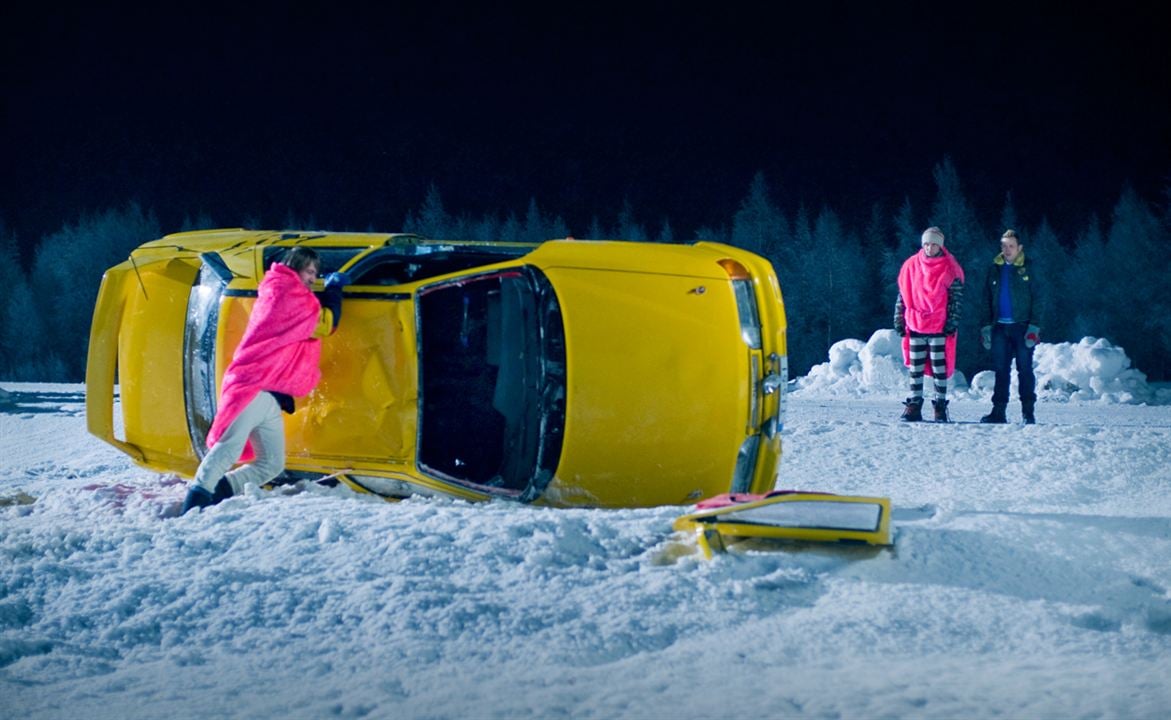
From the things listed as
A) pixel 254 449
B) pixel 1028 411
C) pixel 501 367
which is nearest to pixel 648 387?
pixel 501 367

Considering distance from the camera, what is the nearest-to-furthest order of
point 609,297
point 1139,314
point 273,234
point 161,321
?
point 609,297
point 161,321
point 273,234
point 1139,314

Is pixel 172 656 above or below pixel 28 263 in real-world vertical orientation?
below

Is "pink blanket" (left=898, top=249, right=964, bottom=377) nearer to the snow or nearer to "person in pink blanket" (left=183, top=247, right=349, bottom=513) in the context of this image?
the snow

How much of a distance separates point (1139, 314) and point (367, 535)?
38271 mm

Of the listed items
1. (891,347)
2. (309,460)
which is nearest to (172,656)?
(309,460)

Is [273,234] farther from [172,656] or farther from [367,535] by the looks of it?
[172,656]

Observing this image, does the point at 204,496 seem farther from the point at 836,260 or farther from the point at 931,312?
the point at 836,260

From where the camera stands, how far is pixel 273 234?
6.23 m

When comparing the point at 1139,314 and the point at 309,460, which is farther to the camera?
the point at 1139,314

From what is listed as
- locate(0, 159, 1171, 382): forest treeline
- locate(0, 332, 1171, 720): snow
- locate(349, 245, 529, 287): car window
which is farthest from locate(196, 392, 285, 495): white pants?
locate(0, 159, 1171, 382): forest treeline

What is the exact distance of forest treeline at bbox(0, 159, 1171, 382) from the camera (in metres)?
36.3

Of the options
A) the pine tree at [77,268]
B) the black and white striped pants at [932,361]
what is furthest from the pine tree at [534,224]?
the black and white striped pants at [932,361]

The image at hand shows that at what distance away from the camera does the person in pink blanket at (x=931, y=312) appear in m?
9.69

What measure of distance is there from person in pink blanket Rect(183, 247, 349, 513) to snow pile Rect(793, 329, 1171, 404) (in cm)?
1106
